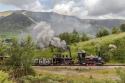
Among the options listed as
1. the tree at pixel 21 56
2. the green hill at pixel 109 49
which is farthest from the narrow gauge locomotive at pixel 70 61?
the green hill at pixel 109 49

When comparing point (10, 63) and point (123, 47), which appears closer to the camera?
point (10, 63)

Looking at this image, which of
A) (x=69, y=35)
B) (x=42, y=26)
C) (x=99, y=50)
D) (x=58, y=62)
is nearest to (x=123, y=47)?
(x=99, y=50)

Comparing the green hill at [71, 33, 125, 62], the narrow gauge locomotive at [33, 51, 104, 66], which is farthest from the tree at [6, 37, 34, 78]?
the green hill at [71, 33, 125, 62]

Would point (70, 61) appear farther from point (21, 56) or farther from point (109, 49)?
point (109, 49)

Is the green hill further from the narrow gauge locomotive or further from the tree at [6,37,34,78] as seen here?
the tree at [6,37,34,78]

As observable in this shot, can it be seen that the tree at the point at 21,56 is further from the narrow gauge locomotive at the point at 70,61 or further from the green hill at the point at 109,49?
the green hill at the point at 109,49

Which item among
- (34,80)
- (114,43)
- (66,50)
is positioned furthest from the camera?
(114,43)

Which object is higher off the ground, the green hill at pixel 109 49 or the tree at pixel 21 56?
the green hill at pixel 109 49

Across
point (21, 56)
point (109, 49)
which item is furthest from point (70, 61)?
point (109, 49)

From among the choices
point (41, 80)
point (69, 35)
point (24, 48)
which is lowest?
point (41, 80)

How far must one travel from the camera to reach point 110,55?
8281 centimetres

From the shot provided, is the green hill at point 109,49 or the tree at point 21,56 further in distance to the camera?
the green hill at point 109,49

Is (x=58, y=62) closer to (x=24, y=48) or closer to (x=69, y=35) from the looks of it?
(x=24, y=48)

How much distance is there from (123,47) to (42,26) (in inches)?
2084
